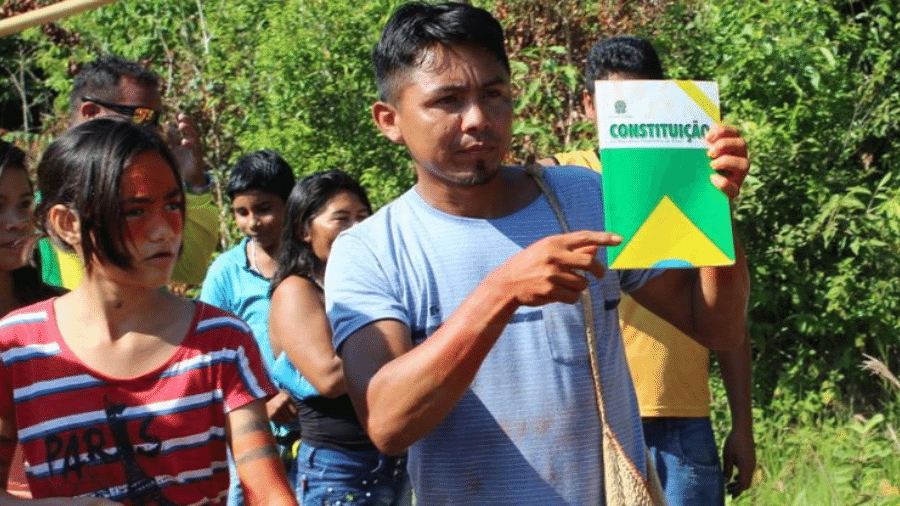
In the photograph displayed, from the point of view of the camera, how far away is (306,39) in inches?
324

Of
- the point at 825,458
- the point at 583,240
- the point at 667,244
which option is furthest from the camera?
the point at 825,458

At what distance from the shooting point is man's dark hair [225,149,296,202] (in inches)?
271

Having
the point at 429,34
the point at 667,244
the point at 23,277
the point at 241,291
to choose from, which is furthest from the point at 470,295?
the point at 241,291

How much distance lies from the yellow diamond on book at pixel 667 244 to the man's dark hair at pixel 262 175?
3.87 meters

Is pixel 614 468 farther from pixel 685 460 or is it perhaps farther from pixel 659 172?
pixel 685 460

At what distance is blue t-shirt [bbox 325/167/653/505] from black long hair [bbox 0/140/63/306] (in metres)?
1.19

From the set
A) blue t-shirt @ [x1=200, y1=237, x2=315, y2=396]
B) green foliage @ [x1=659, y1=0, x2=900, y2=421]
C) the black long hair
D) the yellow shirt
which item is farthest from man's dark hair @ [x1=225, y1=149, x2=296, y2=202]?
the black long hair

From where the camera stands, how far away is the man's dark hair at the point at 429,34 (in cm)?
344

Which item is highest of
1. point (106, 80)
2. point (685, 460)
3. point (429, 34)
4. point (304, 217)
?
point (106, 80)

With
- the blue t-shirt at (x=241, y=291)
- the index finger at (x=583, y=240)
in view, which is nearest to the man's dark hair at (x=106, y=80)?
the blue t-shirt at (x=241, y=291)

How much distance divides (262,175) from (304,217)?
994mm

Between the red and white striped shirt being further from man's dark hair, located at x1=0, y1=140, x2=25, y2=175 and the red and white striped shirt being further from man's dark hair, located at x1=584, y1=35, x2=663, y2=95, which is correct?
man's dark hair, located at x1=584, y1=35, x2=663, y2=95

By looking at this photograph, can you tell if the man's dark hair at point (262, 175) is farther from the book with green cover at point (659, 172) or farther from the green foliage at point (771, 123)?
the book with green cover at point (659, 172)

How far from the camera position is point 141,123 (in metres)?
5.23
